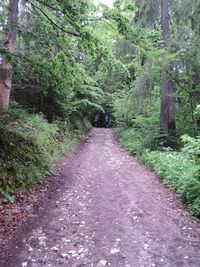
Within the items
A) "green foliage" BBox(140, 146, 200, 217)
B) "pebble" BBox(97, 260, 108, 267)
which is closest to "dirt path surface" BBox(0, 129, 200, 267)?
"pebble" BBox(97, 260, 108, 267)

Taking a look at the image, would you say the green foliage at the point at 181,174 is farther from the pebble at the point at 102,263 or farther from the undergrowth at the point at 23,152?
the undergrowth at the point at 23,152

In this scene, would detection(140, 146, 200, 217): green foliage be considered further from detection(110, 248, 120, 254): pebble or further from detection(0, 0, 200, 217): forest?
detection(110, 248, 120, 254): pebble

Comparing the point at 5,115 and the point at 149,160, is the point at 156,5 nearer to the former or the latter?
the point at 149,160

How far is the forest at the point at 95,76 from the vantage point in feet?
24.1

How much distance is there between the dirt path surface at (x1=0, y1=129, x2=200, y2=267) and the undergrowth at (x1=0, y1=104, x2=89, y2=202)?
0.89 meters

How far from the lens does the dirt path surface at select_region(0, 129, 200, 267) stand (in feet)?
13.7

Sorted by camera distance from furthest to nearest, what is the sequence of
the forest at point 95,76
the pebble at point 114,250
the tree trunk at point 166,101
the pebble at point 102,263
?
the tree trunk at point 166,101
the forest at point 95,76
the pebble at point 114,250
the pebble at point 102,263

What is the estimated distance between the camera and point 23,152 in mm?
8125

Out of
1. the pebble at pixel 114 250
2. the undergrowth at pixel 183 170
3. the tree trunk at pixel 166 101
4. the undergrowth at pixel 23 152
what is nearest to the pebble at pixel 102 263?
the pebble at pixel 114 250

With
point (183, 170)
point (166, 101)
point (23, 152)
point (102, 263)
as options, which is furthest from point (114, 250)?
point (166, 101)

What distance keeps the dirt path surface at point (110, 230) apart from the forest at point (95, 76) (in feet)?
2.34

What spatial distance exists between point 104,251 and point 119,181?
13.7 feet

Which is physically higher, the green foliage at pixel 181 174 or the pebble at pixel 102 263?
the green foliage at pixel 181 174

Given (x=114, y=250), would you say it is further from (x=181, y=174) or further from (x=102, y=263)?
(x=181, y=174)
